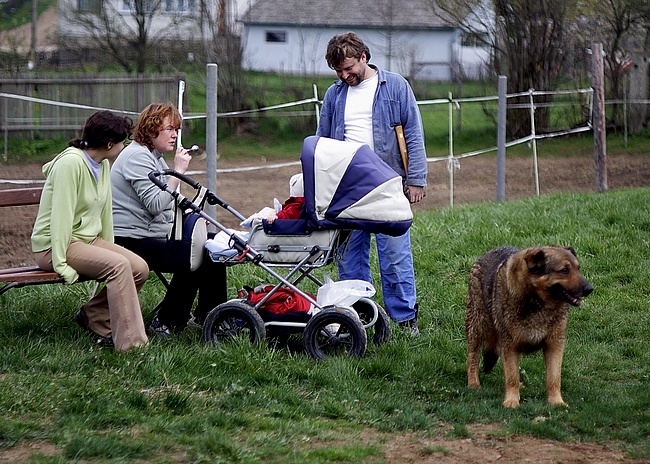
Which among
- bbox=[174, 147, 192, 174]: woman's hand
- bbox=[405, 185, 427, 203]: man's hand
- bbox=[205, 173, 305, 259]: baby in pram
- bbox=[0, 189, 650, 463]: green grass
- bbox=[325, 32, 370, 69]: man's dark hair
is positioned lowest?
bbox=[0, 189, 650, 463]: green grass

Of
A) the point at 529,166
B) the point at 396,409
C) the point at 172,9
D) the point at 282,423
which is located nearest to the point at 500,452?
the point at 396,409

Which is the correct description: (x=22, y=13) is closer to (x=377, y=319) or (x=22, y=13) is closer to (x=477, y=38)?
(x=477, y=38)

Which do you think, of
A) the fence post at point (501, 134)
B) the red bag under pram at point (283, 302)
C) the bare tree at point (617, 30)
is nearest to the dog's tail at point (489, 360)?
the red bag under pram at point (283, 302)

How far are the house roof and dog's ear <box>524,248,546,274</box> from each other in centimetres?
3211

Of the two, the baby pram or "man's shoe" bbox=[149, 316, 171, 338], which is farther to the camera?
"man's shoe" bbox=[149, 316, 171, 338]

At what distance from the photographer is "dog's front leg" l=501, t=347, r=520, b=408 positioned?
5.52m

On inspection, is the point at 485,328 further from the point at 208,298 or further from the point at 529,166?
the point at 529,166

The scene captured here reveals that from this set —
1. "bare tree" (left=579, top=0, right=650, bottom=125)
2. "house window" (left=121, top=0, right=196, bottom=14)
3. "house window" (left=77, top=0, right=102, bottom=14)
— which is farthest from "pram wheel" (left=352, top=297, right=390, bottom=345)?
"house window" (left=77, top=0, right=102, bottom=14)

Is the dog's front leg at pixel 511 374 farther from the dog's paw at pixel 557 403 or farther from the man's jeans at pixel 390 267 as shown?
the man's jeans at pixel 390 267

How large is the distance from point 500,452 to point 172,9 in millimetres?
24883

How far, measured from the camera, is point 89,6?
2719cm

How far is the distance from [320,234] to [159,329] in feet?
4.55

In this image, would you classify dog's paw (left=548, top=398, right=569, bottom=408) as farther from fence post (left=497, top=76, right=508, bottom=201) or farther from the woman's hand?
fence post (left=497, top=76, right=508, bottom=201)

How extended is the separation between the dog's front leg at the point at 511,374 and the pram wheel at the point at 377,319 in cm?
110
